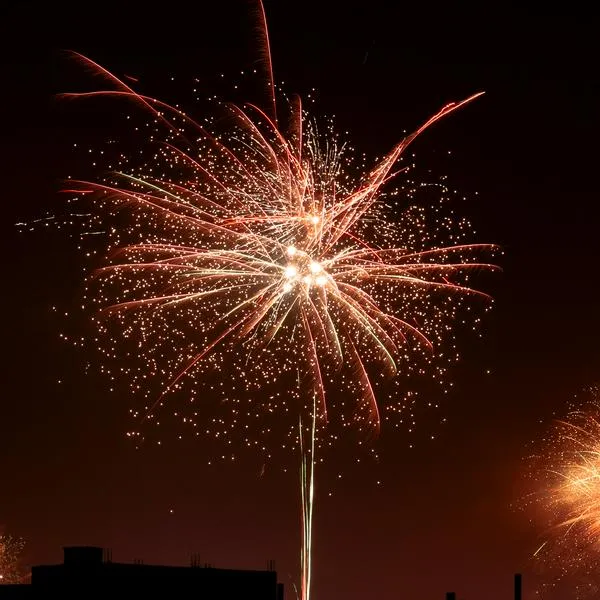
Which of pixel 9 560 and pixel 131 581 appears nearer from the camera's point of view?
pixel 131 581

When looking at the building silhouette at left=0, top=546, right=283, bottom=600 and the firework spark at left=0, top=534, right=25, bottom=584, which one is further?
the firework spark at left=0, top=534, right=25, bottom=584

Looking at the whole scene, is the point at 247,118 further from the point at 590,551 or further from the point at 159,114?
the point at 590,551

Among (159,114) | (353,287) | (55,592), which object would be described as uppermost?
(159,114)

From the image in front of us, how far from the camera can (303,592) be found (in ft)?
103

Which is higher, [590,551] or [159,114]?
[159,114]

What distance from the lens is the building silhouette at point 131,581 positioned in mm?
29484

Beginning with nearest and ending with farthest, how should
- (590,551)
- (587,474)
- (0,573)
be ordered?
(587,474) → (590,551) → (0,573)

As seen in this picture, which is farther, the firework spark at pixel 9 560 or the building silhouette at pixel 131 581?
the firework spark at pixel 9 560

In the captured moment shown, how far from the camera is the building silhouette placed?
96.7ft

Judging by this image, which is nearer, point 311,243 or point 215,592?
point 311,243

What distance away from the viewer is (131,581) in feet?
99.2

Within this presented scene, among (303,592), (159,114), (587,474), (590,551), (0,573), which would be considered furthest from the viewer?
(0,573)

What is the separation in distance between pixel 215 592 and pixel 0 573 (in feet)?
113

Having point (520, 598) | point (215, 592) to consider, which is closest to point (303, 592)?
point (215, 592)
